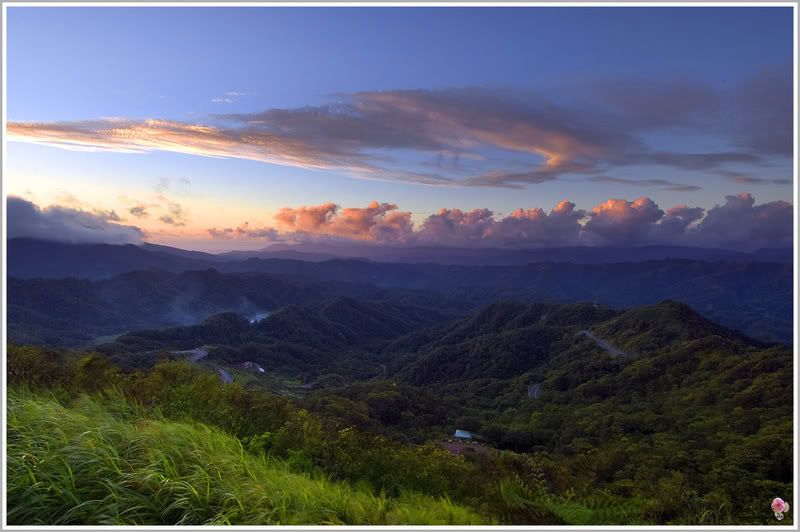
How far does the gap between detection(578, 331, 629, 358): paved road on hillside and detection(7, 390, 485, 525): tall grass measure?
92395 millimetres

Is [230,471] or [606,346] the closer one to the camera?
[230,471]

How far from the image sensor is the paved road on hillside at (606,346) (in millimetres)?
90025

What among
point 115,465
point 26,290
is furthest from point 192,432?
point 26,290

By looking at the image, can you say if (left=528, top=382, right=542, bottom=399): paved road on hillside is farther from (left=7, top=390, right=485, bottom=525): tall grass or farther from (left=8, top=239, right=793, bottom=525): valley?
(left=7, top=390, right=485, bottom=525): tall grass

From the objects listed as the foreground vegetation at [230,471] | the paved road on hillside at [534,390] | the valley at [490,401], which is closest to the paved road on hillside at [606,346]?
the valley at [490,401]

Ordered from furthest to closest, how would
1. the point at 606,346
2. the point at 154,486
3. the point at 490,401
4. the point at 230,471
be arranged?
the point at 606,346, the point at 490,401, the point at 230,471, the point at 154,486

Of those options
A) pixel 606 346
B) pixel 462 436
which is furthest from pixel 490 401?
pixel 606 346

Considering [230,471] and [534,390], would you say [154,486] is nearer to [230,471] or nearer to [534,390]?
[230,471]

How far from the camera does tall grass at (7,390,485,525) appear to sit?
3822mm

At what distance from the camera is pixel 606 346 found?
99125 millimetres

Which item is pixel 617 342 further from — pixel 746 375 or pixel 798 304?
pixel 798 304

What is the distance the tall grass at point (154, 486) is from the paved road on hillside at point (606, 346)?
303 ft

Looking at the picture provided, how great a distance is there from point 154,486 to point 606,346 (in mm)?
106792

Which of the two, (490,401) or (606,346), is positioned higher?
(606,346)
